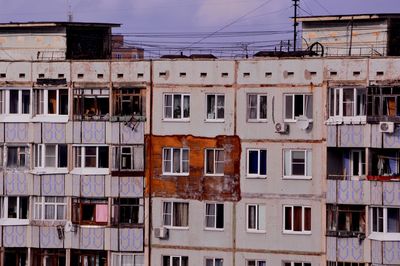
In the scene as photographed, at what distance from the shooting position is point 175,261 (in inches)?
2041

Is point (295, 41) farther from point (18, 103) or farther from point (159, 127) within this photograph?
point (18, 103)

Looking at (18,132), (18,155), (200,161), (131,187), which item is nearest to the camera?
(200,161)

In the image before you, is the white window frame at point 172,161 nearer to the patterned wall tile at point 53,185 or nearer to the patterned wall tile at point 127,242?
the patterned wall tile at point 127,242

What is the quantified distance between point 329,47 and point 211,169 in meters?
8.46

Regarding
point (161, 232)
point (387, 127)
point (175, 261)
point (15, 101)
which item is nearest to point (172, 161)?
point (161, 232)

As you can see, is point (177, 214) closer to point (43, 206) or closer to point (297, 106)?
point (43, 206)

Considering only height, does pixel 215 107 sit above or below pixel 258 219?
above

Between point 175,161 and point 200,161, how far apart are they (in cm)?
109

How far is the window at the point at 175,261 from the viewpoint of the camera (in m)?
51.7

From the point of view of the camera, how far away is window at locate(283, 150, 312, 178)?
5022 centimetres

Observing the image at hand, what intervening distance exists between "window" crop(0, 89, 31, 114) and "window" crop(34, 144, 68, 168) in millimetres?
1668

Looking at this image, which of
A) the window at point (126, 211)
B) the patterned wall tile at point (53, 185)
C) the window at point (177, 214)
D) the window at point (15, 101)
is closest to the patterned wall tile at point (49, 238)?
the patterned wall tile at point (53, 185)

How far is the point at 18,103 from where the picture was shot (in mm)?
53156

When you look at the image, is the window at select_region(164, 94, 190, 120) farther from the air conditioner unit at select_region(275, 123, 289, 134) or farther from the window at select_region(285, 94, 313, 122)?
the window at select_region(285, 94, 313, 122)
